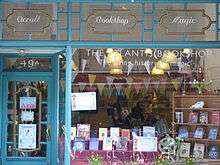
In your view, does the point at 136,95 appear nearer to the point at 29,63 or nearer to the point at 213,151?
the point at 213,151

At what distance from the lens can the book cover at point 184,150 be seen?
29.9ft

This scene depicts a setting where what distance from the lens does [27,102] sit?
34.3ft

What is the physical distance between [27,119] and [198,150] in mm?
3262

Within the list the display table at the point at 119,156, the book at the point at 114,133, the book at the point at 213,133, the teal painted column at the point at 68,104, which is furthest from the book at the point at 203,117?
the teal painted column at the point at 68,104

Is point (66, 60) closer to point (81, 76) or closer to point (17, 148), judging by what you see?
point (81, 76)

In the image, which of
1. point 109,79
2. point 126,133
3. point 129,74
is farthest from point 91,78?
point 126,133

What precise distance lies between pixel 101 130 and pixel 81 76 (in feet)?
3.13

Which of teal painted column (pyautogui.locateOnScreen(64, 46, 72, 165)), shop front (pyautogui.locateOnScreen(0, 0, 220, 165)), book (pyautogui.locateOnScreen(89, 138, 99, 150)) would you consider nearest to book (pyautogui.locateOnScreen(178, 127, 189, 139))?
shop front (pyautogui.locateOnScreen(0, 0, 220, 165))

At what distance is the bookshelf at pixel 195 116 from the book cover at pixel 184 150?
0.23 ft

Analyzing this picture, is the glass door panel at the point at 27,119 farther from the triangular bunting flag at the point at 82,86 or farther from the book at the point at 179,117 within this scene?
the book at the point at 179,117

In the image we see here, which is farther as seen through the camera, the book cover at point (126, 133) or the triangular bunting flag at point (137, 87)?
the triangular bunting flag at point (137, 87)

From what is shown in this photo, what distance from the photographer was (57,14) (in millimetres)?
8789

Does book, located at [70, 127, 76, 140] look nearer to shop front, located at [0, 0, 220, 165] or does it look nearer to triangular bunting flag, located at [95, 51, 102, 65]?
shop front, located at [0, 0, 220, 165]

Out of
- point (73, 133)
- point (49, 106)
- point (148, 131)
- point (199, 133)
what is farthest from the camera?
point (49, 106)
